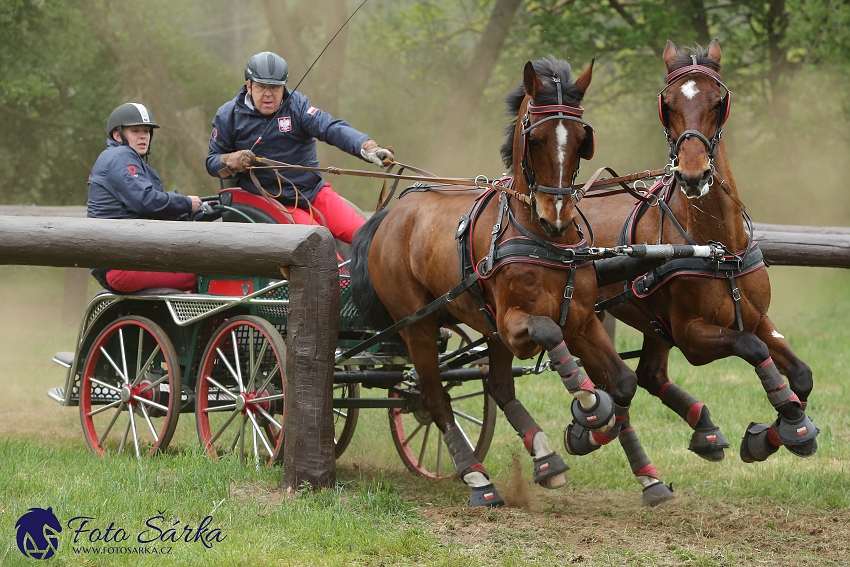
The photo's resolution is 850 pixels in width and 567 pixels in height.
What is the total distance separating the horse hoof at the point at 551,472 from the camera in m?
4.84

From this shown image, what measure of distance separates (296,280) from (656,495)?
7.10 feet

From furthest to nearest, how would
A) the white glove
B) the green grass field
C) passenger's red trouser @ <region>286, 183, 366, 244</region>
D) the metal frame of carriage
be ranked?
passenger's red trouser @ <region>286, 183, 366, 244</region>, the white glove, the metal frame of carriage, the green grass field

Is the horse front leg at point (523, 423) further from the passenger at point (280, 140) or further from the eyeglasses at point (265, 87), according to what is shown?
the eyeglasses at point (265, 87)

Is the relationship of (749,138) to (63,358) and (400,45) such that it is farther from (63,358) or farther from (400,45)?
(63,358)

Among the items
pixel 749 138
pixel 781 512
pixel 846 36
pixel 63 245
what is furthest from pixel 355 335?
pixel 749 138

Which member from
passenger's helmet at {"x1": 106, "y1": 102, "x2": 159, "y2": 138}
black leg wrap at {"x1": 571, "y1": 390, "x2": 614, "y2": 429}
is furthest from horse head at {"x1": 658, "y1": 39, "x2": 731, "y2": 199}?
passenger's helmet at {"x1": 106, "y1": 102, "x2": 159, "y2": 138}

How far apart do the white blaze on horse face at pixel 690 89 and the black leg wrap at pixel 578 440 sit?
1.63 meters

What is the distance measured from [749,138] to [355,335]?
13.1 metres

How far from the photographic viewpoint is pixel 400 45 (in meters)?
17.6

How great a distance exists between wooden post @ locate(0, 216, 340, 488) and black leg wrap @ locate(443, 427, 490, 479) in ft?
2.23

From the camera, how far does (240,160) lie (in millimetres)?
6098

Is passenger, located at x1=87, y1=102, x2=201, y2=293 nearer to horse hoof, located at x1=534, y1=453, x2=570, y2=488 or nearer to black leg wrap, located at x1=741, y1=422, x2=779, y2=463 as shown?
horse hoof, located at x1=534, y1=453, x2=570, y2=488

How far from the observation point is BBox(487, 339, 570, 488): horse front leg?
191 inches

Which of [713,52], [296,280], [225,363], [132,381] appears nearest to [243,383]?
[225,363]
